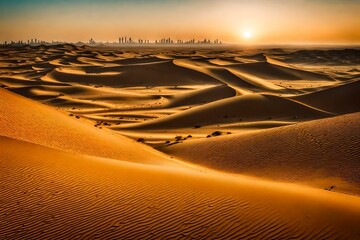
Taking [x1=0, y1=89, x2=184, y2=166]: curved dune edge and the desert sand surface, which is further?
[x1=0, y1=89, x2=184, y2=166]: curved dune edge

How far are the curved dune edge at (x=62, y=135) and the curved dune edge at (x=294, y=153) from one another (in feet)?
7.18

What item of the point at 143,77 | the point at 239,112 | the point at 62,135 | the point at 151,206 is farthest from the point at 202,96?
the point at 151,206

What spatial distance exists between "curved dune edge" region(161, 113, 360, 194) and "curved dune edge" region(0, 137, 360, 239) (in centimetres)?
426

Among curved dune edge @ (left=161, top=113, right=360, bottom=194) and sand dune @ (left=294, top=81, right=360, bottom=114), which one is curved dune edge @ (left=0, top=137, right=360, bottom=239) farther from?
sand dune @ (left=294, top=81, right=360, bottom=114)

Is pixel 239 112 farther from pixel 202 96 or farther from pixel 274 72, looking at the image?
pixel 274 72

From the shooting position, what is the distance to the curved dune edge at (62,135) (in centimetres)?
1496

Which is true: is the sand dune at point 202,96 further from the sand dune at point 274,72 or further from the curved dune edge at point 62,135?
the sand dune at point 274,72

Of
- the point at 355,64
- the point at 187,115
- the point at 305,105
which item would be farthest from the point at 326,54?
the point at 187,115

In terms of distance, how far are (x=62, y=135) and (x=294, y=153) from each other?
9.64 m

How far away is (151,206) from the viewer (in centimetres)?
851

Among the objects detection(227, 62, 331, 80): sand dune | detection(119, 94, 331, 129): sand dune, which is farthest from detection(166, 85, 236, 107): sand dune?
detection(227, 62, 331, 80): sand dune

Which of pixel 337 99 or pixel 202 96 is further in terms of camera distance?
pixel 202 96

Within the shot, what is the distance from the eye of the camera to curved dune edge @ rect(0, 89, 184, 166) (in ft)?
49.1

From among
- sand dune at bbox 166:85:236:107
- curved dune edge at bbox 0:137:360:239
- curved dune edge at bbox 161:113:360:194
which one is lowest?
sand dune at bbox 166:85:236:107
